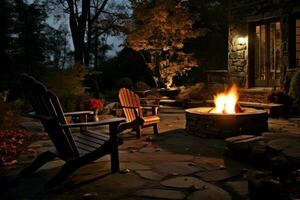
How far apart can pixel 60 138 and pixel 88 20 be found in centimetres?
1445

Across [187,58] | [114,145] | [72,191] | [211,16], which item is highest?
[211,16]

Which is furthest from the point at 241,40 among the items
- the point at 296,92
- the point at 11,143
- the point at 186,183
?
the point at 186,183

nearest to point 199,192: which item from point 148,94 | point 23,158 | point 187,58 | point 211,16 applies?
point 23,158

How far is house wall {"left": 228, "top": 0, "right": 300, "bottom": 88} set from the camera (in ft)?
31.2

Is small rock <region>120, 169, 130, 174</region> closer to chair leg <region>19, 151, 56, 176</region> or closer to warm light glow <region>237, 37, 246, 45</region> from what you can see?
chair leg <region>19, 151, 56, 176</region>

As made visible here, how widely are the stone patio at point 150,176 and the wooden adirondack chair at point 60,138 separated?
144 mm

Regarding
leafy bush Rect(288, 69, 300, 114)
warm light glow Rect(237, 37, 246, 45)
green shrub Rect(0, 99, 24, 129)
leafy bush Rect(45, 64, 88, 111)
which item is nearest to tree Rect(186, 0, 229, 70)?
warm light glow Rect(237, 37, 246, 45)

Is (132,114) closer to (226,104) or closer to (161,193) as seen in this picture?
(226,104)

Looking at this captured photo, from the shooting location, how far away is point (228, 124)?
575cm

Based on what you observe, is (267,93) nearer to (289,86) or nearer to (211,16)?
(289,86)

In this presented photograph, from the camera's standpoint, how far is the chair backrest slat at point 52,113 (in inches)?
132

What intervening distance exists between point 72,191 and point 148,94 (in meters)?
9.37

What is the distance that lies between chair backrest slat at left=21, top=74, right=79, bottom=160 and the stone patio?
334 millimetres

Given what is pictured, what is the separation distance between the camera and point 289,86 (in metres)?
9.10
